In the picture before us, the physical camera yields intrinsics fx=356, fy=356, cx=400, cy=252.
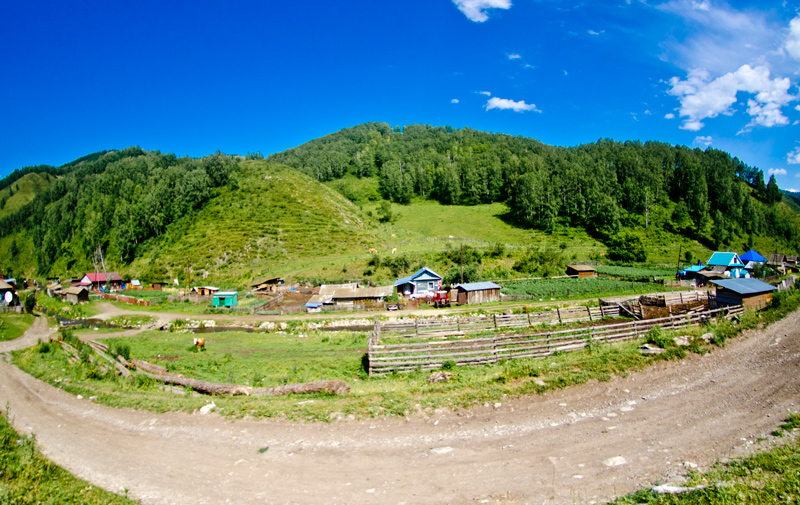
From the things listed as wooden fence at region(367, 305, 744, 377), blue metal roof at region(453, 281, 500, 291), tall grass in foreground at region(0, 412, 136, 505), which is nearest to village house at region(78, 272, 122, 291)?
blue metal roof at region(453, 281, 500, 291)

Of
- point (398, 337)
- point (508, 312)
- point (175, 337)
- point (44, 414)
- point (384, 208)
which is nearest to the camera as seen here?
point (44, 414)

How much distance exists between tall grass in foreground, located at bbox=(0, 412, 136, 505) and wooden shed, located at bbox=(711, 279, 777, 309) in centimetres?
3447

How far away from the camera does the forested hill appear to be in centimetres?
10019

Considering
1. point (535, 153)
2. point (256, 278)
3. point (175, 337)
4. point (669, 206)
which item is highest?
point (535, 153)

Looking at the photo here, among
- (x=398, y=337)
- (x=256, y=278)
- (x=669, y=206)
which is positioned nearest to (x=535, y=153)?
(x=669, y=206)

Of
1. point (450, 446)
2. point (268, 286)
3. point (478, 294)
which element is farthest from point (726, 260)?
point (268, 286)

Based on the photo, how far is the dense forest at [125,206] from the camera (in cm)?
9575

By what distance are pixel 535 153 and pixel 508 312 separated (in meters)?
131

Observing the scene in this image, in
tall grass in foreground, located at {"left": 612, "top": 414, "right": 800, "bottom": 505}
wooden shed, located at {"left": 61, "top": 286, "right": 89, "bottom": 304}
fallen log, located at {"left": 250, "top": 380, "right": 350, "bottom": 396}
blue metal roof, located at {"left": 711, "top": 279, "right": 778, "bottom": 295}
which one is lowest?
fallen log, located at {"left": 250, "top": 380, "right": 350, "bottom": 396}

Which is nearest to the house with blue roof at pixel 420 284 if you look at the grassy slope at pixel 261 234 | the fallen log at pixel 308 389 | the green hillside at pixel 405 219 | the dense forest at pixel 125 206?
the green hillside at pixel 405 219

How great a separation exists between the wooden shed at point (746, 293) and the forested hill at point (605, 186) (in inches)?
2840

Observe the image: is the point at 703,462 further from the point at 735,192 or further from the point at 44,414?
the point at 735,192

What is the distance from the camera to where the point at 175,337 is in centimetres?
3488

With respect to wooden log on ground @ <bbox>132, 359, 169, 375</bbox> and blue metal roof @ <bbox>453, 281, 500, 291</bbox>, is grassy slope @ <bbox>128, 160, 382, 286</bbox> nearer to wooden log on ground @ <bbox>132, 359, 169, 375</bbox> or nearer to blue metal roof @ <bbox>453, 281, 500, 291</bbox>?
blue metal roof @ <bbox>453, 281, 500, 291</bbox>
